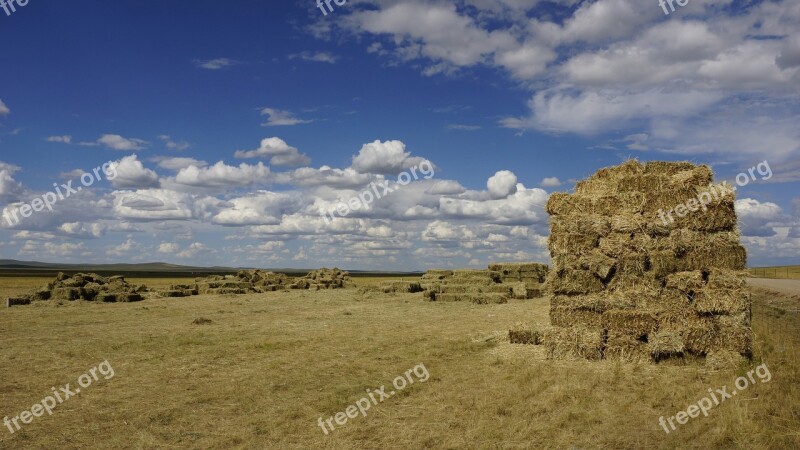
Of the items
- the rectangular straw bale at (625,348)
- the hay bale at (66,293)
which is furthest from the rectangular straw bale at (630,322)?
the hay bale at (66,293)

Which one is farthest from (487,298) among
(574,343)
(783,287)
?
(783,287)

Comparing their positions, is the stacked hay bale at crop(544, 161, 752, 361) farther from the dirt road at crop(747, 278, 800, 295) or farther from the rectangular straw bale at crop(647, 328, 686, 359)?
the dirt road at crop(747, 278, 800, 295)

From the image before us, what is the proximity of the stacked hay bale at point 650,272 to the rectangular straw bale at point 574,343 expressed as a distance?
0.02 metres

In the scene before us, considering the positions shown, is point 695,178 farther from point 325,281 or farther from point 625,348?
point 325,281

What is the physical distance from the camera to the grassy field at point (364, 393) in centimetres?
782

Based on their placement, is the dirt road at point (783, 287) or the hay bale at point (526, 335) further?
the dirt road at point (783, 287)

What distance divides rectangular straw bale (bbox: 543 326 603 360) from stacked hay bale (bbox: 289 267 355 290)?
108ft

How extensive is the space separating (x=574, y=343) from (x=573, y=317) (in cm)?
63

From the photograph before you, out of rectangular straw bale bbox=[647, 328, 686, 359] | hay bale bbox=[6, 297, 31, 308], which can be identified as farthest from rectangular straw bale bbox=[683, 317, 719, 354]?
hay bale bbox=[6, 297, 31, 308]

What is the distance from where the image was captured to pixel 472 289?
31.8m

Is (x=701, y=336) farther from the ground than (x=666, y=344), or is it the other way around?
(x=701, y=336)

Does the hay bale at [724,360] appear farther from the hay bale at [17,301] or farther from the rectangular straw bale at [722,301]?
the hay bale at [17,301]

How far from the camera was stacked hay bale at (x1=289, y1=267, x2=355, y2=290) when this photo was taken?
44750mm

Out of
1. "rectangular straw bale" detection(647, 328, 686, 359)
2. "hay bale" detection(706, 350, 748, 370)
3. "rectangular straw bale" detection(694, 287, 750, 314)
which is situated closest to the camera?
"hay bale" detection(706, 350, 748, 370)
